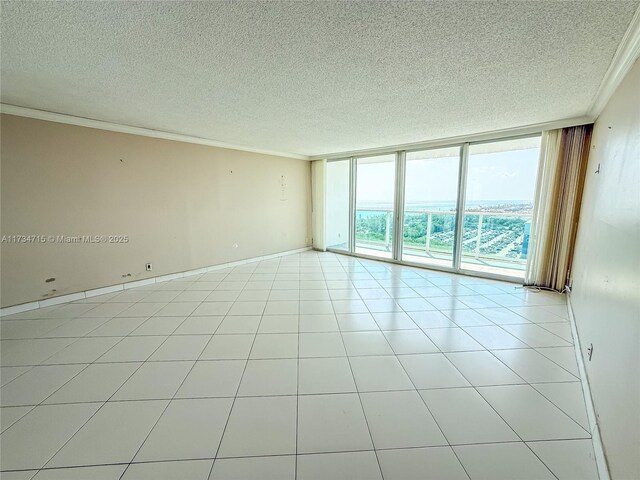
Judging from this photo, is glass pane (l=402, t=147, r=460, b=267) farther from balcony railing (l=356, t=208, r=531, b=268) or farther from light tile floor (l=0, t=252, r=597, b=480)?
light tile floor (l=0, t=252, r=597, b=480)

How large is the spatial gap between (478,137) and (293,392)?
434cm

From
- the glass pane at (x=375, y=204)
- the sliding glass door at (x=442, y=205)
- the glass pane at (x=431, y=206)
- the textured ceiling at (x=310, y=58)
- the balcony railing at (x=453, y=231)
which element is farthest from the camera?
the glass pane at (x=375, y=204)

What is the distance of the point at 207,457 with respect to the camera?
1264 mm

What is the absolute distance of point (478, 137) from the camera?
3.86m

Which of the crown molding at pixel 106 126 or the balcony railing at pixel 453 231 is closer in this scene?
the crown molding at pixel 106 126

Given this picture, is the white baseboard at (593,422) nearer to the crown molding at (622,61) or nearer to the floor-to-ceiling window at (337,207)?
the crown molding at (622,61)

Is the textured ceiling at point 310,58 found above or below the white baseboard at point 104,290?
above

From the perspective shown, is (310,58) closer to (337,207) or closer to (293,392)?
(293,392)

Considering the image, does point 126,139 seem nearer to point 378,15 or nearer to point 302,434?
point 378,15

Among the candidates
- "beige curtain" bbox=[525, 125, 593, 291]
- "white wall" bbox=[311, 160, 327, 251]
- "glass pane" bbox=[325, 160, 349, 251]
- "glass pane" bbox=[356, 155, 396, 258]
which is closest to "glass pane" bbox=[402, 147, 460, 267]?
"glass pane" bbox=[356, 155, 396, 258]

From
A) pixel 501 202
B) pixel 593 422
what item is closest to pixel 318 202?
pixel 501 202

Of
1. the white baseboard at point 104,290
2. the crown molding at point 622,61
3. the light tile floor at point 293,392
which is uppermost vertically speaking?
the crown molding at point 622,61

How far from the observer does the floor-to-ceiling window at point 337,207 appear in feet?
20.3

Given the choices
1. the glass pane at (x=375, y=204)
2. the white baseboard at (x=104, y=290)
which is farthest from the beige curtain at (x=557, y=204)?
the white baseboard at (x=104, y=290)
